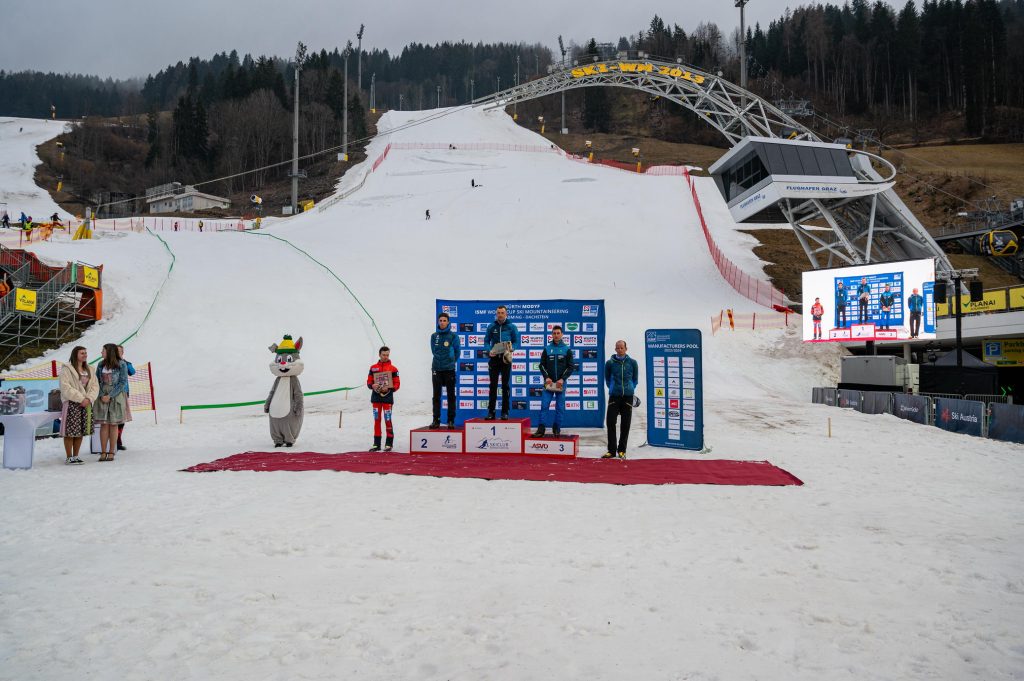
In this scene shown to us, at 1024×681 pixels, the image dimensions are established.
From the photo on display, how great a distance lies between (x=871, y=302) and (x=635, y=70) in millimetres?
33785

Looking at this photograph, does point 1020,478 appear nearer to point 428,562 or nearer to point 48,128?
point 428,562

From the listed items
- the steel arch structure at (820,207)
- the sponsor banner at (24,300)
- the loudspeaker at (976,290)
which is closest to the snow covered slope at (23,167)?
the sponsor banner at (24,300)

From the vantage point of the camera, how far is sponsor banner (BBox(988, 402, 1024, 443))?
12.2m

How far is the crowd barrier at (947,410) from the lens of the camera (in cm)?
1250

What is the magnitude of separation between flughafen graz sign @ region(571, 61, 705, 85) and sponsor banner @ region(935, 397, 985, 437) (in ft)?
117

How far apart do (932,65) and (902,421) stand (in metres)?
101

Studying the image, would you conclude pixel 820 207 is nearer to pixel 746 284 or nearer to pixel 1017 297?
pixel 746 284

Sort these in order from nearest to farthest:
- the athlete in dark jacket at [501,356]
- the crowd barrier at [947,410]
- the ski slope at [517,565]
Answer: the ski slope at [517,565], the athlete in dark jacket at [501,356], the crowd barrier at [947,410]

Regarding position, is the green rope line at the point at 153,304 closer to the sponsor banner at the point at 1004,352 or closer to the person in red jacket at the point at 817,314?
the person in red jacket at the point at 817,314

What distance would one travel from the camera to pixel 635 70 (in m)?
47.7

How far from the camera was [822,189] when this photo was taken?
2764 centimetres

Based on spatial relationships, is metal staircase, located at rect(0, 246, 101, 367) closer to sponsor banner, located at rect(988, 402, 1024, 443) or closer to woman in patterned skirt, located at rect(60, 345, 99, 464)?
woman in patterned skirt, located at rect(60, 345, 99, 464)

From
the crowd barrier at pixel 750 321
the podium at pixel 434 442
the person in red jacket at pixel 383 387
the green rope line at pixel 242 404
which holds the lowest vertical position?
the podium at pixel 434 442

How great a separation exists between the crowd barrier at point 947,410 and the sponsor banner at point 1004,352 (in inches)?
306
